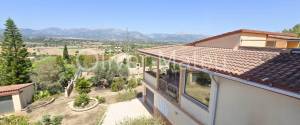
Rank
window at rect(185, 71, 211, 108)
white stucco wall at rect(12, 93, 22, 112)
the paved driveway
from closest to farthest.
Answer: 1. window at rect(185, 71, 211, 108)
2. the paved driveway
3. white stucco wall at rect(12, 93, 22, 112)

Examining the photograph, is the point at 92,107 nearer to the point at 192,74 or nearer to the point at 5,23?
the point at 192,74

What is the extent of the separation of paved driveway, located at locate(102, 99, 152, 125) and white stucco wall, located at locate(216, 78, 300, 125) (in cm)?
856

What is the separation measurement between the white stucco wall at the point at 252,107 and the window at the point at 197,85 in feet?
7.83

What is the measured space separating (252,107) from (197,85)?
571 cm

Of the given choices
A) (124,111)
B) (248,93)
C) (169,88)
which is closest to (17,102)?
(124,111)

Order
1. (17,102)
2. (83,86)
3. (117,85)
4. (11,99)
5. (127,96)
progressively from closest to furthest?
1. (11,99)
2. (17,102)
3. (127,96)
4. (83,86)
5. (117,85)

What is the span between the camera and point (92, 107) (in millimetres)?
18781

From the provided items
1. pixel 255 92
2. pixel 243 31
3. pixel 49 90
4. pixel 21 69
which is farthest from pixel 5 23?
pixel 255 92

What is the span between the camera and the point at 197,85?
1156cm

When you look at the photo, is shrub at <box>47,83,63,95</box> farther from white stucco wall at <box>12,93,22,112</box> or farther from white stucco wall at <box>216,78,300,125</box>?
white stucco wall at <box>216,78,300,125</box>

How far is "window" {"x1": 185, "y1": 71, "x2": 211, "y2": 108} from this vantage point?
9.90 meters

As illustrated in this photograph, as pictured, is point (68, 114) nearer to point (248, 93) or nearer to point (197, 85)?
point (197, 85)

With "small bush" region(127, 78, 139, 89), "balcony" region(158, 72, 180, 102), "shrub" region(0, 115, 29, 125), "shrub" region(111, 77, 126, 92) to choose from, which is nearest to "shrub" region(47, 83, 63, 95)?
"shrub" region(111, 77, 126, 92)

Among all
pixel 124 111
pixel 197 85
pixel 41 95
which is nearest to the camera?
pixel 197 85
